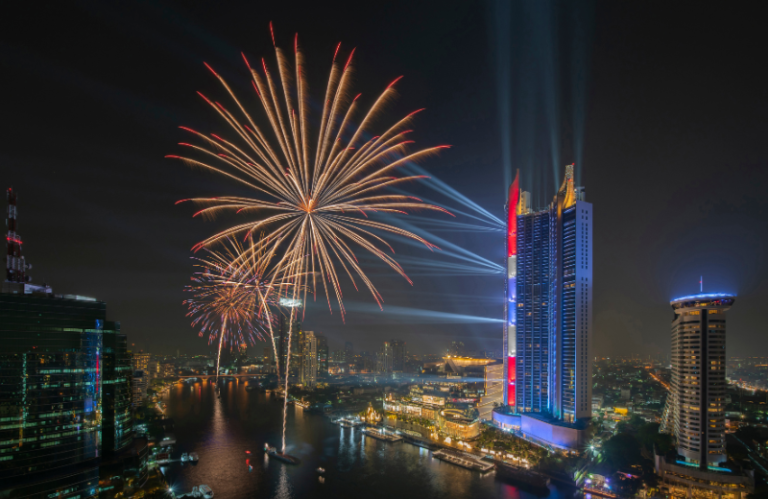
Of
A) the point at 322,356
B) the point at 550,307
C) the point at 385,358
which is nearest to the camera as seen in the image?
the point at 550,307

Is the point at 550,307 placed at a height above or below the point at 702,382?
above

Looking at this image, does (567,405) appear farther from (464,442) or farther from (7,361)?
(7,361)

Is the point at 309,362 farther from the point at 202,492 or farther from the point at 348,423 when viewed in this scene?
the point at 202,492

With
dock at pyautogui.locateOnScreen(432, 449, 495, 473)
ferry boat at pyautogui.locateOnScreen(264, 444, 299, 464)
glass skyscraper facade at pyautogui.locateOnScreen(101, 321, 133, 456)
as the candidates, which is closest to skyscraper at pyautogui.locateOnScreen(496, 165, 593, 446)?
dock at pyautogui.locateOnScreen(432, 449, 495, 473)

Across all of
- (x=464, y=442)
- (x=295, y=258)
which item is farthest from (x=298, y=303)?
(x=464, y=442)

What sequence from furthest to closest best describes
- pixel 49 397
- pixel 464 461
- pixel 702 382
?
pixel 464 461 < pixel 702 382 < pixel 49 397

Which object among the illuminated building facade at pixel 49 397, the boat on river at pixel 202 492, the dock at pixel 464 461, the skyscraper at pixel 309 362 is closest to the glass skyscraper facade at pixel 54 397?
the illuminated building facade at pixel 49 397

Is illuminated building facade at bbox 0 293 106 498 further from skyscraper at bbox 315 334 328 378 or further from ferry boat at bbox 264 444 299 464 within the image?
skyscraper at bbox 315 334 328 378

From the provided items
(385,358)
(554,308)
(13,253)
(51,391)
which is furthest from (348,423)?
(385,358)
